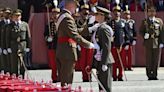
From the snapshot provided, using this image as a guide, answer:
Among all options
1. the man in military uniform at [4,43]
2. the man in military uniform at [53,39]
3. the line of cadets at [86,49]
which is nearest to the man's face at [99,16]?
the line of cadets at [86,49]

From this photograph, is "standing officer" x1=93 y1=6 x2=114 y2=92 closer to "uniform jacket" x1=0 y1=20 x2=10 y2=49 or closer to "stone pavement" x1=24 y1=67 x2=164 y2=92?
"stone pavement" x1=24 y1=67 x2=164 y2=92

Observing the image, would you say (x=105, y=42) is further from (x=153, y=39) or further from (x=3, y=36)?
(x=3, y=36)

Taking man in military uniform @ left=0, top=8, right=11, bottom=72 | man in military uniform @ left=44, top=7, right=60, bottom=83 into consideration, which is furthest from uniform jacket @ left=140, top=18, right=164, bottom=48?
man in military uniform @ left=0, top=8, right=11, bottom=72

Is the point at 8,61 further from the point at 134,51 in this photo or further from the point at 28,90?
the point at 28,90

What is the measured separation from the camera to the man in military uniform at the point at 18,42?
14367mm

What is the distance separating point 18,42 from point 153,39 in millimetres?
3604

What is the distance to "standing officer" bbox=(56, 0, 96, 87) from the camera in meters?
9.33

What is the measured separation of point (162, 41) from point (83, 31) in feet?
13.1

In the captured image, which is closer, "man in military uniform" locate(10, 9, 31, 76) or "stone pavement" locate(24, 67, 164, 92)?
"stone pavement" locate(24, 67, 164, 92)

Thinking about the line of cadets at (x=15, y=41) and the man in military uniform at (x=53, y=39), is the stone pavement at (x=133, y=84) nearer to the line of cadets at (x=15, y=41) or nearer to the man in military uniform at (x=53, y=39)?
the man in military uniform at (x=53, y=39)

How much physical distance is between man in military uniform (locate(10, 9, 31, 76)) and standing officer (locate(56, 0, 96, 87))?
482cm

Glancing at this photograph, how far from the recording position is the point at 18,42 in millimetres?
14367

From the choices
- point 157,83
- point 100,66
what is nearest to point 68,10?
point 100,66

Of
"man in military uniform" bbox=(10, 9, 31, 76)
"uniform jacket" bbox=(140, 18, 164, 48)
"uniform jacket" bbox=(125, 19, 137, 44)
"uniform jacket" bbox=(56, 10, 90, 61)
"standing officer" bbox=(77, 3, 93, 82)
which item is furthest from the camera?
"uniform jacket" bbox=(125, 19, 137, 44)
